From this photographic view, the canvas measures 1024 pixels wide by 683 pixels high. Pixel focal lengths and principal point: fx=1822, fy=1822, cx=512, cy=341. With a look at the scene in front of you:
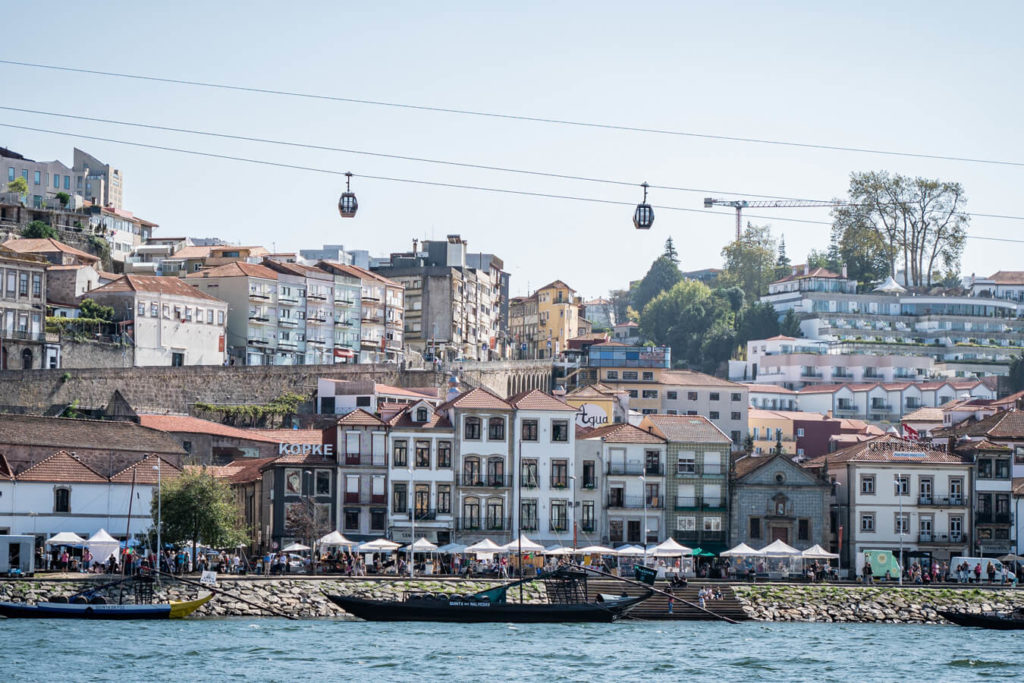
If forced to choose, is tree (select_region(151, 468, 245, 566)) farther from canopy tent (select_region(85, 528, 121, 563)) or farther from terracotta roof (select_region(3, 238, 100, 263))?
terracotta roof (select_region(3, 238, 100, 263))

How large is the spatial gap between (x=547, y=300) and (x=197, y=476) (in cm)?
11542

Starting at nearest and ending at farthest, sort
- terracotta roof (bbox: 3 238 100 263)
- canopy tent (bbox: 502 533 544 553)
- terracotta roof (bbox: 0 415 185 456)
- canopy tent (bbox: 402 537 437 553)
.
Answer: canopy tent (bbox: 402 537 437 553) → canopy tent (bbox: 502 533 544 553) → terracotta roof (bbox: 0 415 185 456) → terracotta roof (bbox: 3 238 100 263)

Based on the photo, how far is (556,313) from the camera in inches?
7421

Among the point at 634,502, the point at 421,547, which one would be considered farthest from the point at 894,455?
the point at 421,547

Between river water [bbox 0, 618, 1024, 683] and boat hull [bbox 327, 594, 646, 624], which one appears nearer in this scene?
river water [bbox 0, 618, 1024, 683]

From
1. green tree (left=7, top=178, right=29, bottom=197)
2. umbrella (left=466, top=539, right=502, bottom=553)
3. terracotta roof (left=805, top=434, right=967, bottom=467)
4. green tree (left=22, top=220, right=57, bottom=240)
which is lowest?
umbrella (left=466, top=539, right=502, bottom=553)

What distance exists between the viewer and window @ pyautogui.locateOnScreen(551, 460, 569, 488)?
83.8m

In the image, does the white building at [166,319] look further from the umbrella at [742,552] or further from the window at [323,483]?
the umbrella at [742,552]

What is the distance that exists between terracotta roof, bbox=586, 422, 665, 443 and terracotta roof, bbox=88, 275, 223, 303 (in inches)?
1526

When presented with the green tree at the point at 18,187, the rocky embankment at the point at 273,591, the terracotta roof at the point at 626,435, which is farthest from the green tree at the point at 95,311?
the rocky embankment at the point at 273,591

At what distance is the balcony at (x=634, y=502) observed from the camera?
84.5 metres

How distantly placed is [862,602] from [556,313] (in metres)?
114

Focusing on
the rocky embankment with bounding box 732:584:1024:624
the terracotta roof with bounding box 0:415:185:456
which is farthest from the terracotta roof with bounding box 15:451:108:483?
the rocky embankment with bounding box 732:584:1024:624

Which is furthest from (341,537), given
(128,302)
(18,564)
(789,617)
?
(128,302)
